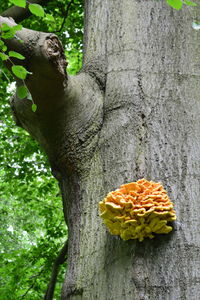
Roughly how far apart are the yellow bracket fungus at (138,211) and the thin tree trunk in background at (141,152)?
74mm

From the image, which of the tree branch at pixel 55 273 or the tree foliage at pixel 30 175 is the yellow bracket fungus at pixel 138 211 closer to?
the tree branch at pixel 55 273

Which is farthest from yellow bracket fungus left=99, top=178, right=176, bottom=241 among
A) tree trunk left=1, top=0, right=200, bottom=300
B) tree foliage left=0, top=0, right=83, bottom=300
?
tree foliage left=0, top=0, right=83, bottom=300

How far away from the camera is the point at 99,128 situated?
236 cm

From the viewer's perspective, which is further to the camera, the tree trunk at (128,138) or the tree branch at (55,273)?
the tree branch at (55,273)

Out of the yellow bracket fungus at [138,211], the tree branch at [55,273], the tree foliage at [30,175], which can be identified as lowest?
the yellow bracket fungus at [138,211]

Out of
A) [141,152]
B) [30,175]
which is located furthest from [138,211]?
[30,175]

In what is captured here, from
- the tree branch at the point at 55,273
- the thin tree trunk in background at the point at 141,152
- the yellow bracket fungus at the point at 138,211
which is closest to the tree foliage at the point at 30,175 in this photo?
the tree branch at the point at 55,273

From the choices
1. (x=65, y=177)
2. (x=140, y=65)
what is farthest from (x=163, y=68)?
(x=65, y=177)

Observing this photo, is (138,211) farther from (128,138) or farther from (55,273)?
(55,273)

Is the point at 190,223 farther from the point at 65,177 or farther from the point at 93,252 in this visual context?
the point at 65,177

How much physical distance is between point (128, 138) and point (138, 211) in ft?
1.87

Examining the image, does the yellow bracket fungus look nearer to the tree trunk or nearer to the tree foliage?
the tree trunk

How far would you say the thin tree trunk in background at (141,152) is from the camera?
5.78 ft

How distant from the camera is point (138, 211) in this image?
1.71m
